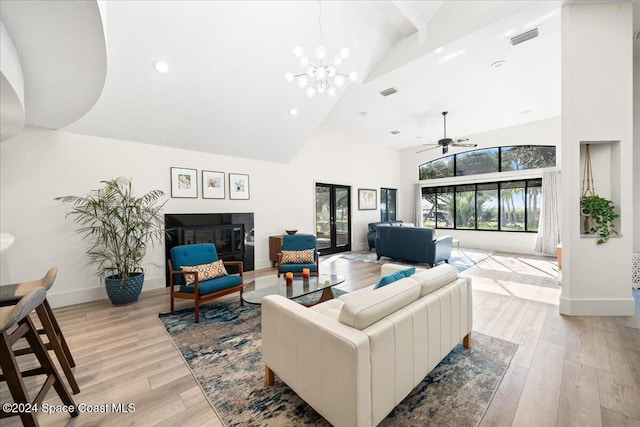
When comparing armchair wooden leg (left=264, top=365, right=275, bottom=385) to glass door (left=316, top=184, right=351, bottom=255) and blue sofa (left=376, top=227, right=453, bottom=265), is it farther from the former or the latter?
glass door (left=316, top=184, right=351, bottom=255)

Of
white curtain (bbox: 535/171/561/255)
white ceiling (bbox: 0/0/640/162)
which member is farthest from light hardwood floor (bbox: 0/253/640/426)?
white curtain (bbox: 535/171/561/255)

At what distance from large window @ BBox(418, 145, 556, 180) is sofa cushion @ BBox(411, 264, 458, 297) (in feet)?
22.0

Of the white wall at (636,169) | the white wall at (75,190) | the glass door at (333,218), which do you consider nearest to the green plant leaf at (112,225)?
the white wall at (75,190)

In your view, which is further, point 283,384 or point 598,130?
point 598,130

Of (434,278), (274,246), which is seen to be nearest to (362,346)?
(434,278)

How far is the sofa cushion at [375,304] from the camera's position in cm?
135

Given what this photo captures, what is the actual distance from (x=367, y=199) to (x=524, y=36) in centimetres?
524

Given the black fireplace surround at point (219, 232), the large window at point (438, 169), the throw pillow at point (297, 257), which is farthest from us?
the large window at point (438, 169)

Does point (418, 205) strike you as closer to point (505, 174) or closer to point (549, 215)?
point (505, 174)

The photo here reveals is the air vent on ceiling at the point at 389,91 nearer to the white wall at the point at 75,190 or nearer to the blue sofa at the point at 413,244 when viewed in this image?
the white wall at the point at 75,190

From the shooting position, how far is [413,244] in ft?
18.2

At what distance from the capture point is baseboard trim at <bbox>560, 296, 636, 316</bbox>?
9.39ft

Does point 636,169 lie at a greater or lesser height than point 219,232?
greater

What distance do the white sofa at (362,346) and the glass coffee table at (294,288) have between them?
3.42ft
